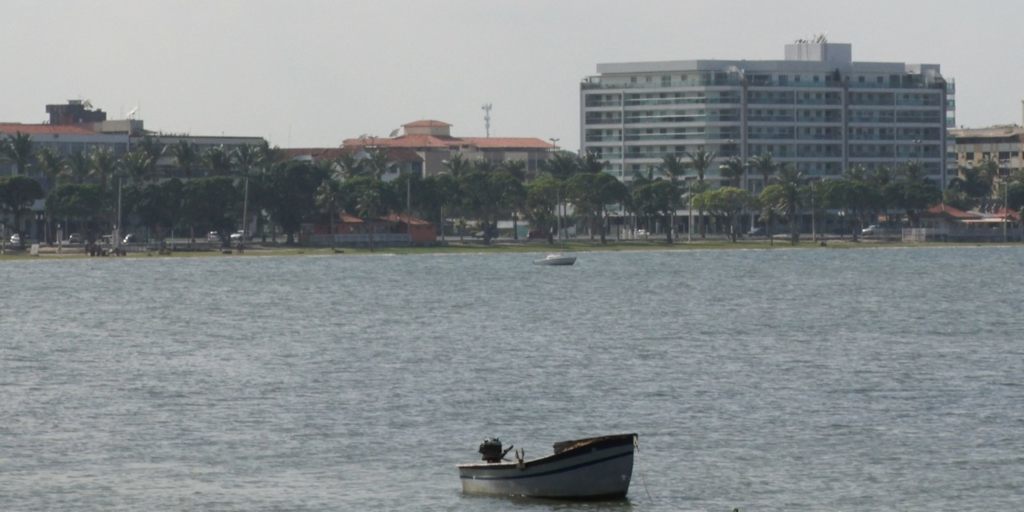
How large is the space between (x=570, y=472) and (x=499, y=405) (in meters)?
22.3

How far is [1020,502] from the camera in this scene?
180 ft

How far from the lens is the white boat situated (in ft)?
177

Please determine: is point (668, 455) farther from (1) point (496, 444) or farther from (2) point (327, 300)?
(2) point (327, 300)

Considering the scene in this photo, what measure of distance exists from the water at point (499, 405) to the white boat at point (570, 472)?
468 mm

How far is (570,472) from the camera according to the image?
2136 inches

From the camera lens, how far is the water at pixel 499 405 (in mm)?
57344

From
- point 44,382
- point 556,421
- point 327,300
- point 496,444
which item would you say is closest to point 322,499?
point 496,444

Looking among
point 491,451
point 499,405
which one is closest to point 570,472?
point 491,451

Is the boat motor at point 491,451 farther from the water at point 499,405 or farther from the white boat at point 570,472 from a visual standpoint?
the water at point 499,405

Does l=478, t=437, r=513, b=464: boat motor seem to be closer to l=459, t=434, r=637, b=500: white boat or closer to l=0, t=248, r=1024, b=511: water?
l=459, t=434, r=637, b=500: white boat

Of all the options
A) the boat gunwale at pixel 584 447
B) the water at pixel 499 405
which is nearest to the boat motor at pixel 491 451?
the boat gunwale at pixel 584 447

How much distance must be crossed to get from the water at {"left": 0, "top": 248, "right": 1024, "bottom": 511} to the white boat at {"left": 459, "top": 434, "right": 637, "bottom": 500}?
468mm

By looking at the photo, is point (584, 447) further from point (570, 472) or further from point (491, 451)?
point (491, 451)

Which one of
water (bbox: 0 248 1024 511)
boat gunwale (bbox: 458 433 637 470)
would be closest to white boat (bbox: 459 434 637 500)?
boat gunwale (bbox: 458 433 637 470)
